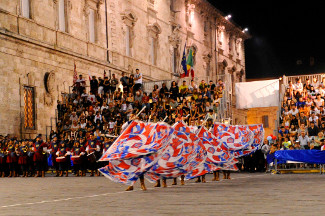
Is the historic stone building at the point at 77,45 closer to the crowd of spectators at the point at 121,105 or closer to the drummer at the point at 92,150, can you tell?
the crowd of spectators at the point at 121,105

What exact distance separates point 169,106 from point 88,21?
9761 millimetres

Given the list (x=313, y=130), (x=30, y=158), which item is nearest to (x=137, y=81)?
(x=30, y=158)

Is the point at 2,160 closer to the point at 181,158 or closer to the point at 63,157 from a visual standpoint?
the point at 63,157

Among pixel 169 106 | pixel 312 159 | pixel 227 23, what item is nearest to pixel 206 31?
pixel 227 23

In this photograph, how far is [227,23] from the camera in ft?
200

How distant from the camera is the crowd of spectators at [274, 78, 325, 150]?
24.9 metres

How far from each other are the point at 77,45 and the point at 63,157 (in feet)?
35.3

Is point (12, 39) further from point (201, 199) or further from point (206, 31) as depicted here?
point (206, 31)

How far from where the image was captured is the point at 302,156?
23312mm

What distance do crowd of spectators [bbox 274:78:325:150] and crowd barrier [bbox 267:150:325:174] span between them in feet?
1.74

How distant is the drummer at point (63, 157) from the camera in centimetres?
2525

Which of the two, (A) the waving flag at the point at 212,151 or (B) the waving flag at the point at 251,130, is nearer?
(A) the waving flag at the point at 212,151

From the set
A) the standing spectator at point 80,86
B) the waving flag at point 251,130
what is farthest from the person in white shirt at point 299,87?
the standing spectator at point 80,86

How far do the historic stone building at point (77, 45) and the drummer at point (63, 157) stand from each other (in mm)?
4059
